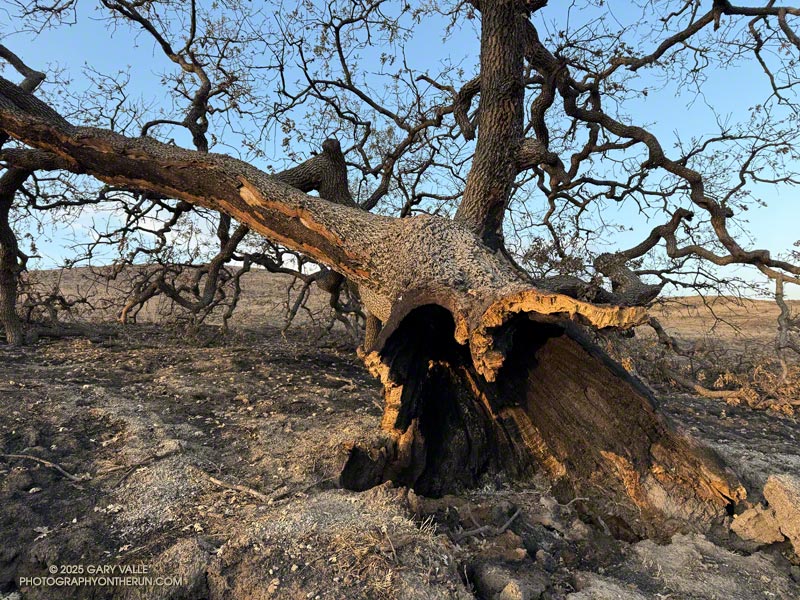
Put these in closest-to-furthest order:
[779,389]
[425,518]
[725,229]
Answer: [425,518] → [725,229] → [779,389]

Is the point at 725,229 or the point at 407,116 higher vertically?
the point at 407,116

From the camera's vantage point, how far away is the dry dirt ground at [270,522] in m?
2.22

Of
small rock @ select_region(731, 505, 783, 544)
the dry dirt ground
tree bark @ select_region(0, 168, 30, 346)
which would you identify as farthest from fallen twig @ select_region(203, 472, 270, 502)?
tree bark @ select_region(0, 168, 30, 346)

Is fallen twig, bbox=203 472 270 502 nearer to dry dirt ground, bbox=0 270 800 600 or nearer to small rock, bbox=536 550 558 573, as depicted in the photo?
dry dirt ground, bbox=0 270 800 600

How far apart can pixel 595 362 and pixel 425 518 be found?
1593 millimetres

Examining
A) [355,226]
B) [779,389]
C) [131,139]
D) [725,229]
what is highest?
[131,139]

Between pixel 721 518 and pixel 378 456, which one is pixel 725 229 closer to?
pixel 721 518

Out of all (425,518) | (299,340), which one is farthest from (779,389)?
(299,340)

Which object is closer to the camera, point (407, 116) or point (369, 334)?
point (369, 334)

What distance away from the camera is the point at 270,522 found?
8.34 ft

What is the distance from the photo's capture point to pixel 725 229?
543cm

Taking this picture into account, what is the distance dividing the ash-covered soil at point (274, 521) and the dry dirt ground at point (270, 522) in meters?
0.01

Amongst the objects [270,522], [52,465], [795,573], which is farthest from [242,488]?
[795,573]

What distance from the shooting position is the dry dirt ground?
87.3 inches
